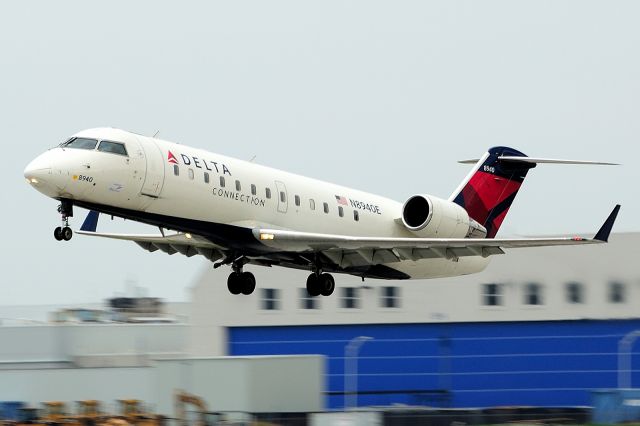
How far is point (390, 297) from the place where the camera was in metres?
44.5

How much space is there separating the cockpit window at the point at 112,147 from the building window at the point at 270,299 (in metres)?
21.7

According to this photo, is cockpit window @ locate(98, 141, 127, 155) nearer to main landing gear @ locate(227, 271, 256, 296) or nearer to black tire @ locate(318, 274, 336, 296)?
main landing gear @ locate(227, 271, 256, 296)

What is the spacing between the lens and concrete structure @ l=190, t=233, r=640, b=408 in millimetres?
37656

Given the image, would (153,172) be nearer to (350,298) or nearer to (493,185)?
(493,185)

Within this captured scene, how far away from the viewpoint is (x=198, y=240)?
2778 centimetres

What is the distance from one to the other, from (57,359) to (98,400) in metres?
7.05

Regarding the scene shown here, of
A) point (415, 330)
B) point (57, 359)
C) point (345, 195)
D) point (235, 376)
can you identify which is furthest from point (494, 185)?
point (57, 359)

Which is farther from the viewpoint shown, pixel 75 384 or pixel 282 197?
pixel 75 384

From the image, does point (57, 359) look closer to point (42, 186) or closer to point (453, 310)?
point (453, 310)

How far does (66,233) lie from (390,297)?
71.6ft

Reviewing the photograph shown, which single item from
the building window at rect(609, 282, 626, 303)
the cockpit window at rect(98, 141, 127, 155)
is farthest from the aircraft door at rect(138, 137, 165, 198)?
the building window at rect(609, 282, 626, 303)

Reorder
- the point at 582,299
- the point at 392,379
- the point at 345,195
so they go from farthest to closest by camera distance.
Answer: the point at 392,379 < the point at 582,299 < the point at 345,195

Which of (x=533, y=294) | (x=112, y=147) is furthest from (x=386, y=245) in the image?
(x=533, y=294)

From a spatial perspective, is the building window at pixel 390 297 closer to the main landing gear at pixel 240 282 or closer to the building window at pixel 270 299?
the building window at pixel 270 299
